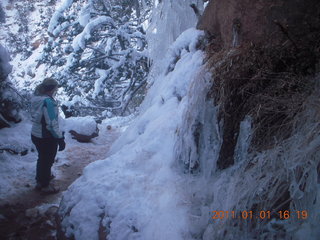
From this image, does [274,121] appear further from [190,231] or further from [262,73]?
[190,231]

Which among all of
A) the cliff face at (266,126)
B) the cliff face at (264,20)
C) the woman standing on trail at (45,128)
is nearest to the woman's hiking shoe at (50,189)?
the woman standing on trail at (45,128)

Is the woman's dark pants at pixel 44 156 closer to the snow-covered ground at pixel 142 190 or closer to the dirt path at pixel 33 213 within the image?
the dirt path at pixel 33 213

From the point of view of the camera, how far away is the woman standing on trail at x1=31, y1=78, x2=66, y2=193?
143 inches

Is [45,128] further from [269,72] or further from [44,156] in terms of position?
[269,72]

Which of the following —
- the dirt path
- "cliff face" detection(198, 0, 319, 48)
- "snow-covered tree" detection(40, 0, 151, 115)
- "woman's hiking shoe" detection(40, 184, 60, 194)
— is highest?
"snow-covered tree" detection(40, 0, 151, 115)

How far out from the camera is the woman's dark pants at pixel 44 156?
12.6 ft

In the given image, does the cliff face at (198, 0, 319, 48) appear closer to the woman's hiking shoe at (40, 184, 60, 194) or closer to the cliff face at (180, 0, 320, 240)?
the cliff face at (180, 0, 320, 240)

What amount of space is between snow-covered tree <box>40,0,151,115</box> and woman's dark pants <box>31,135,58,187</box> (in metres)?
4.56

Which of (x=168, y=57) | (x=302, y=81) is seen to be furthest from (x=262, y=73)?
(x=168, y=57)

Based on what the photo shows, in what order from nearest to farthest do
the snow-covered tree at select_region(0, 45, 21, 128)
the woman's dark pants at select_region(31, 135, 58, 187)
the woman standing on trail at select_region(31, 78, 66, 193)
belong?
1. the woman standing on trail at select_region(31, 78, 66, 193)
2. the woman's dark pants at select_region(31, 135, 58, 187)
3. the snow-covered tree at select_region(0, 45, 21, 128)

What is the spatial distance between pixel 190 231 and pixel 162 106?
1877 millimetres

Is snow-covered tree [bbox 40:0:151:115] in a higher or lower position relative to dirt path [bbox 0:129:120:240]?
higher

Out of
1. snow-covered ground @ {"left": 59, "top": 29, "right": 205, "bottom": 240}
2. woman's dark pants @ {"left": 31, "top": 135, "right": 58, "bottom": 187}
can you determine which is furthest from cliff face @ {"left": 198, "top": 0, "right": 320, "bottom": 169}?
woman's dark pants @ {"left": 31, "top": 135, "right": 58, "bottom": 187}

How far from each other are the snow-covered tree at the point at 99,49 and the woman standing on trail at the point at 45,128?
14.1 ft
